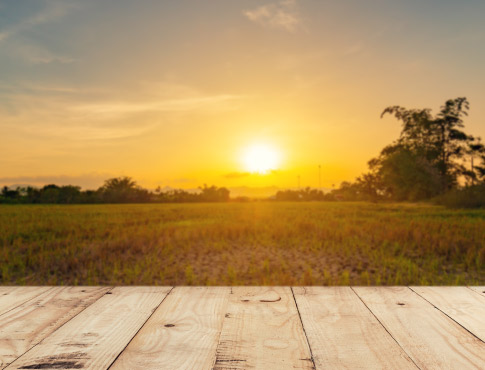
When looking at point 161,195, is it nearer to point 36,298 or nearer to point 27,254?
point 27,254

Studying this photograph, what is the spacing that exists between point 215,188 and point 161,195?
333 inches

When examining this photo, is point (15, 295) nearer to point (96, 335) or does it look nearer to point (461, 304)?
point (96, 335)

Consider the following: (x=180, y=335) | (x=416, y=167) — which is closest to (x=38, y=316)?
(x=180, y=335)

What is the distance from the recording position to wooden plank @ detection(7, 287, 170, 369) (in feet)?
3.30

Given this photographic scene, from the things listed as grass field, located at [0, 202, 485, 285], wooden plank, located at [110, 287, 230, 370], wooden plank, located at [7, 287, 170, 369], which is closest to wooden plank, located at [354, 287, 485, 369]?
wooden plank, located at [110, 287, 230, 370]

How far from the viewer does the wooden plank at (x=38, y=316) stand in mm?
1128

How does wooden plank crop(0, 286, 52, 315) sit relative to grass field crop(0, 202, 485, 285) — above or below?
above

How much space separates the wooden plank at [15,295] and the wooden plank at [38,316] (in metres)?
0.04

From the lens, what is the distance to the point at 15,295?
66.6 inches

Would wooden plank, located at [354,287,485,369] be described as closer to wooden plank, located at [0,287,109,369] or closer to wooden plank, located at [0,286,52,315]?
wooden plank, located at [0,287,109,369]

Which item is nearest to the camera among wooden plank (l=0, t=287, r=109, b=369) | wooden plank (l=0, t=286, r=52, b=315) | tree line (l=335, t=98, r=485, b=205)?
wooden plank (l=0, t=287, r=109, b=369)

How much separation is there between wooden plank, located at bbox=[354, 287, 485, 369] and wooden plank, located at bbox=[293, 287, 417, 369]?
0.04 meters

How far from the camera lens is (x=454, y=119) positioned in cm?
2789

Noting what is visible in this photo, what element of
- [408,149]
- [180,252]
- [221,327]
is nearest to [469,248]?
[180,252]
